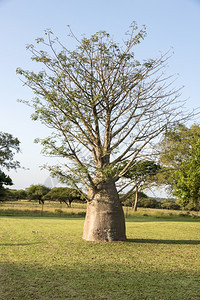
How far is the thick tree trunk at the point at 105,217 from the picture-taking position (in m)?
11.3

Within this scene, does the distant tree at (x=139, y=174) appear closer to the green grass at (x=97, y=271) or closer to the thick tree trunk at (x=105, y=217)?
the thick tree trunk at (x=105, y=217)

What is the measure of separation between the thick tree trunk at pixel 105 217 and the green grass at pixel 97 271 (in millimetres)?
468

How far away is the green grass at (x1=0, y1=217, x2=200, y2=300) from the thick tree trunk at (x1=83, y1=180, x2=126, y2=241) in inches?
18.4

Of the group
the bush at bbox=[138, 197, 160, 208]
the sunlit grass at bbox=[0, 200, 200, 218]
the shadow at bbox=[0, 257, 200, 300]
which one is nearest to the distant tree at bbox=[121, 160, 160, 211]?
the shadow at bbox=[0, 257, 200, 300]

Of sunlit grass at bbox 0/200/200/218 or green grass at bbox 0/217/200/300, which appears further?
sunlit grass at bbox 0/200/200/218

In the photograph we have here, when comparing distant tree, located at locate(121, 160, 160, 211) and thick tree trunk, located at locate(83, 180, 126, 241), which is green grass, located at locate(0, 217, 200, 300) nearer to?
thick tree trunk, located at locate(83, 180, 126, 241)

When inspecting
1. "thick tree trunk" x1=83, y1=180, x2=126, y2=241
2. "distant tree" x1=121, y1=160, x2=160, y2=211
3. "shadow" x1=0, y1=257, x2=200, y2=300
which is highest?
"distant tree" x1=121, y1=160, x2=160, y2=211

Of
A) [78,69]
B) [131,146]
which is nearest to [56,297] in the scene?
[131,146]

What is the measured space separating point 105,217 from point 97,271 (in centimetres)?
404

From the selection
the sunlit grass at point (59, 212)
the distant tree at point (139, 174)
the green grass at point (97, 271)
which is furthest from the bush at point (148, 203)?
the green grass at point (97, 271)

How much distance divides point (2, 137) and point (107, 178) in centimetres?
3312

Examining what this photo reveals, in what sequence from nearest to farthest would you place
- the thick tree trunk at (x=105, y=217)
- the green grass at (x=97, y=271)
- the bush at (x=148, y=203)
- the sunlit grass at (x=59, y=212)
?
the green grass at (x=97, y=271), the thick tree trunk at (x=105, y=217), the sunlit grass at (x=59, y=212), the bush at (x=148, y=203)

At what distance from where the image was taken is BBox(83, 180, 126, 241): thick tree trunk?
1129 centimetres

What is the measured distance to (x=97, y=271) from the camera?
7.27 meters
